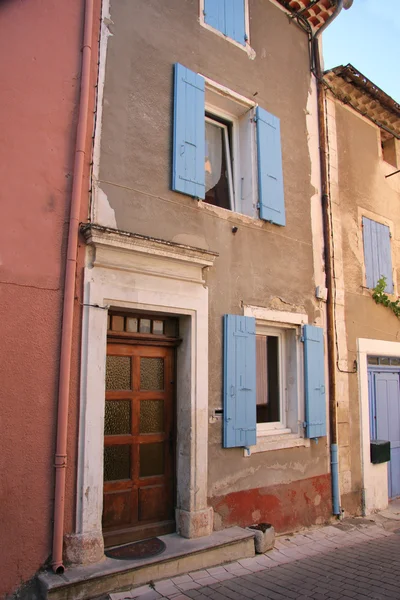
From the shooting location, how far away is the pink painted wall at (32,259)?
390 cm

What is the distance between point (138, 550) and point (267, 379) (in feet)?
8.86

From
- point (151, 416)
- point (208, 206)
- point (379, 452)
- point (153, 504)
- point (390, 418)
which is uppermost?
point (208, 206)

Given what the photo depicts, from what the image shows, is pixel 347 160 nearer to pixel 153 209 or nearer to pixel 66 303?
pixel 153 209

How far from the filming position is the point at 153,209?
513cm

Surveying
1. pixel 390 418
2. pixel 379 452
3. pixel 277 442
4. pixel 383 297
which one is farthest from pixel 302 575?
pixel 383 297

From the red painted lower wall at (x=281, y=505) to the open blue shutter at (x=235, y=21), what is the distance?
5.61 meters

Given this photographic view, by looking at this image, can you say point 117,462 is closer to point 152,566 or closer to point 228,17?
point 152,566

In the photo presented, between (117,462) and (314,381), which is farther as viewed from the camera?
(314,381)

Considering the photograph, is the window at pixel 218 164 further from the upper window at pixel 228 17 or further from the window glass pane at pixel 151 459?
the window glass pane at pixel 151 459

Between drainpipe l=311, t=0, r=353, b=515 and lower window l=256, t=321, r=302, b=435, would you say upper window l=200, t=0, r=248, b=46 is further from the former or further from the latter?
lower window l=256, t=321, r=302, b=435

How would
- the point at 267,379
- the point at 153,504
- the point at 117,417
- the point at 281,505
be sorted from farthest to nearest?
the point at 267,379 → the point at 281,505 → the point at 153,504 → the point at 117,417

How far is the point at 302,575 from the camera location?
15.7ft

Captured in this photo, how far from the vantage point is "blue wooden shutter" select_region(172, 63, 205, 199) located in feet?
17.6

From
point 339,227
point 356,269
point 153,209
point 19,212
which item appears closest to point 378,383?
point 356,269
